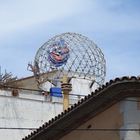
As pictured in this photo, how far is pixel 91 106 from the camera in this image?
22312 mm

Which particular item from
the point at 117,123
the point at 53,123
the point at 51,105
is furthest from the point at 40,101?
the point at 117,123

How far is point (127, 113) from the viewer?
20969 millimetres

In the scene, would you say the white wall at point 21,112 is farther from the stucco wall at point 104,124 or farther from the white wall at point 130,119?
the white wall at point 130,119

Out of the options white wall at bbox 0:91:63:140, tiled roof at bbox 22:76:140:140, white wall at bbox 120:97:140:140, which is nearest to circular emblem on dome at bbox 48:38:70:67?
white wall at bbox 0:91:63:140

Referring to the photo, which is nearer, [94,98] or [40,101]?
[94,98]

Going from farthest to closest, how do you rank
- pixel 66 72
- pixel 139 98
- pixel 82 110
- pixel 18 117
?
pixel 66 72
pixel 18 117
pixel 82 110
pixel 139 98

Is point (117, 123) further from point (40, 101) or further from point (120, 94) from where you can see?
point (40, 101)

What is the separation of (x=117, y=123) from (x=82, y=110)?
1.93 meters

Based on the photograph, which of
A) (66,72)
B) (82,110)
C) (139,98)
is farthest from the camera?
(66,72)

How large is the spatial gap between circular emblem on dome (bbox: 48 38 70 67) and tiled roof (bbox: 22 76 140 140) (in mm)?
19976

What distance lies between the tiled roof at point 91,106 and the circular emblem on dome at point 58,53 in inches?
786

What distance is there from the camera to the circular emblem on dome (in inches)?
1747

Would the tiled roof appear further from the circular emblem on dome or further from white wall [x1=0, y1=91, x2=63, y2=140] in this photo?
the circular emblem on dome

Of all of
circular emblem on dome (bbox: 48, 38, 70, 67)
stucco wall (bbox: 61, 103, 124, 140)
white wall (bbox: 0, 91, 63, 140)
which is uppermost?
circular emblem on dome (bbox: 48, 38, 70, 67)
